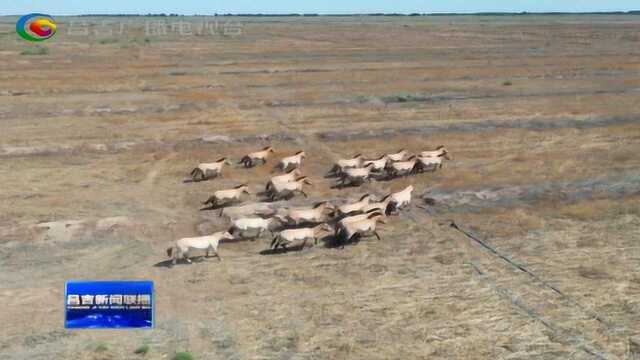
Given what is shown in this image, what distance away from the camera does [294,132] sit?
29.5m

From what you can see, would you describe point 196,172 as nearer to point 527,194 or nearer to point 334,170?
point 334,170


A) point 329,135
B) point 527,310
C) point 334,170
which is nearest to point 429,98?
point 329,135

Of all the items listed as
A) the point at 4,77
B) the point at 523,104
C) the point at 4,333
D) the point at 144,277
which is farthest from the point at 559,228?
the point at 4,77

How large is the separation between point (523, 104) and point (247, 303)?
86.6 feet

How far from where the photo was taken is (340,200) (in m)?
19.6

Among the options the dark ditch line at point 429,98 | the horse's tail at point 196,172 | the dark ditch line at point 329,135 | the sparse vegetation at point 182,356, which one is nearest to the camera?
the sparse vegetation at point 182,356

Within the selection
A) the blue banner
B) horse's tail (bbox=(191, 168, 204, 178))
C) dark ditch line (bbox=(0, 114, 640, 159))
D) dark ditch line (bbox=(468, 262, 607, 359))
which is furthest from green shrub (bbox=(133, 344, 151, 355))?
dark ditch line (bbox=(0, 114, 640, 159))

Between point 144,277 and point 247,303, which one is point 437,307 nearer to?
point 247,303

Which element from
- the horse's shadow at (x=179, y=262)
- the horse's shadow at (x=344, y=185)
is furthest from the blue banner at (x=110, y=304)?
the horse's shadow at (x=344, y=185)

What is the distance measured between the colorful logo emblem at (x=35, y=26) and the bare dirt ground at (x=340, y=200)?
28.5 metres

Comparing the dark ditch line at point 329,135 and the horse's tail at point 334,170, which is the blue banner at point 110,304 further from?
the dark ditch line at point 329,135

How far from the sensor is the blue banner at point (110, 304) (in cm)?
774

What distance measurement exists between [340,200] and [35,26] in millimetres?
62712

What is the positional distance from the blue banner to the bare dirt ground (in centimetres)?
347
